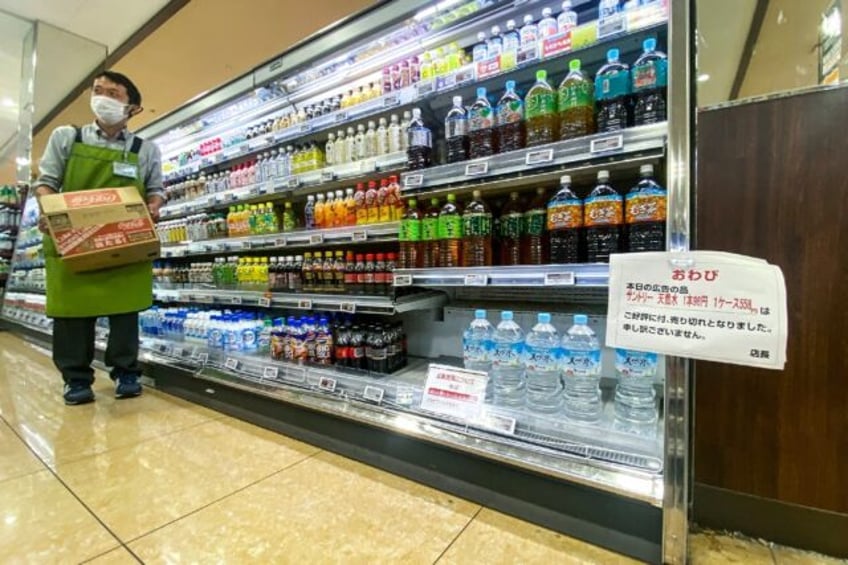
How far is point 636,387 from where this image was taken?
1.35 meters

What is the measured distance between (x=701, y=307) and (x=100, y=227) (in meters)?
2.58

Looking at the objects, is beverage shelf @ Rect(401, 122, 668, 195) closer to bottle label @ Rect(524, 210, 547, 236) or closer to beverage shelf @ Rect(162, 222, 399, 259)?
bottle label @ Rect(524, 210, 547, 236)

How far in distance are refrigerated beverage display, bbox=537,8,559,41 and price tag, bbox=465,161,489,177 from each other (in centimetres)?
52

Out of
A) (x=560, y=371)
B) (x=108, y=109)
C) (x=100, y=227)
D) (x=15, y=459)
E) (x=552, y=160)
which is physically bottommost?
(x=15, y=459)

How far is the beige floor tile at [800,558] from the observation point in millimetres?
959

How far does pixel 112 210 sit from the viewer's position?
196cm

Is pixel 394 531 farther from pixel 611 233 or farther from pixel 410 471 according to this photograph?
pixel 611 233

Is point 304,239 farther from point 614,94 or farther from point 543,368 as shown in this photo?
point 614,94

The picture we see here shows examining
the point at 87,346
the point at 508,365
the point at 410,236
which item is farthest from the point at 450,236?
the point at 87,346

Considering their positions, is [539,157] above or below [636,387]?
above

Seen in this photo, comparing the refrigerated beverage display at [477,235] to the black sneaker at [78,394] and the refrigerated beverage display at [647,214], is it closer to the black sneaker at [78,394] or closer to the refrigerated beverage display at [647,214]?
the refrigerated beverage display at [647,214]

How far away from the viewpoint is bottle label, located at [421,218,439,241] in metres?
1.63

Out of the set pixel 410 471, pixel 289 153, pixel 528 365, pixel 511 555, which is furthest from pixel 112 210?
pixel 511 555

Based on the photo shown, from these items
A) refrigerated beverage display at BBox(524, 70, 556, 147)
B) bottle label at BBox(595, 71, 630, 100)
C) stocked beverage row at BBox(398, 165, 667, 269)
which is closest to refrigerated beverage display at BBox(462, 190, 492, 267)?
stocked beverage row at BBox(398, 165, 667, 269)
